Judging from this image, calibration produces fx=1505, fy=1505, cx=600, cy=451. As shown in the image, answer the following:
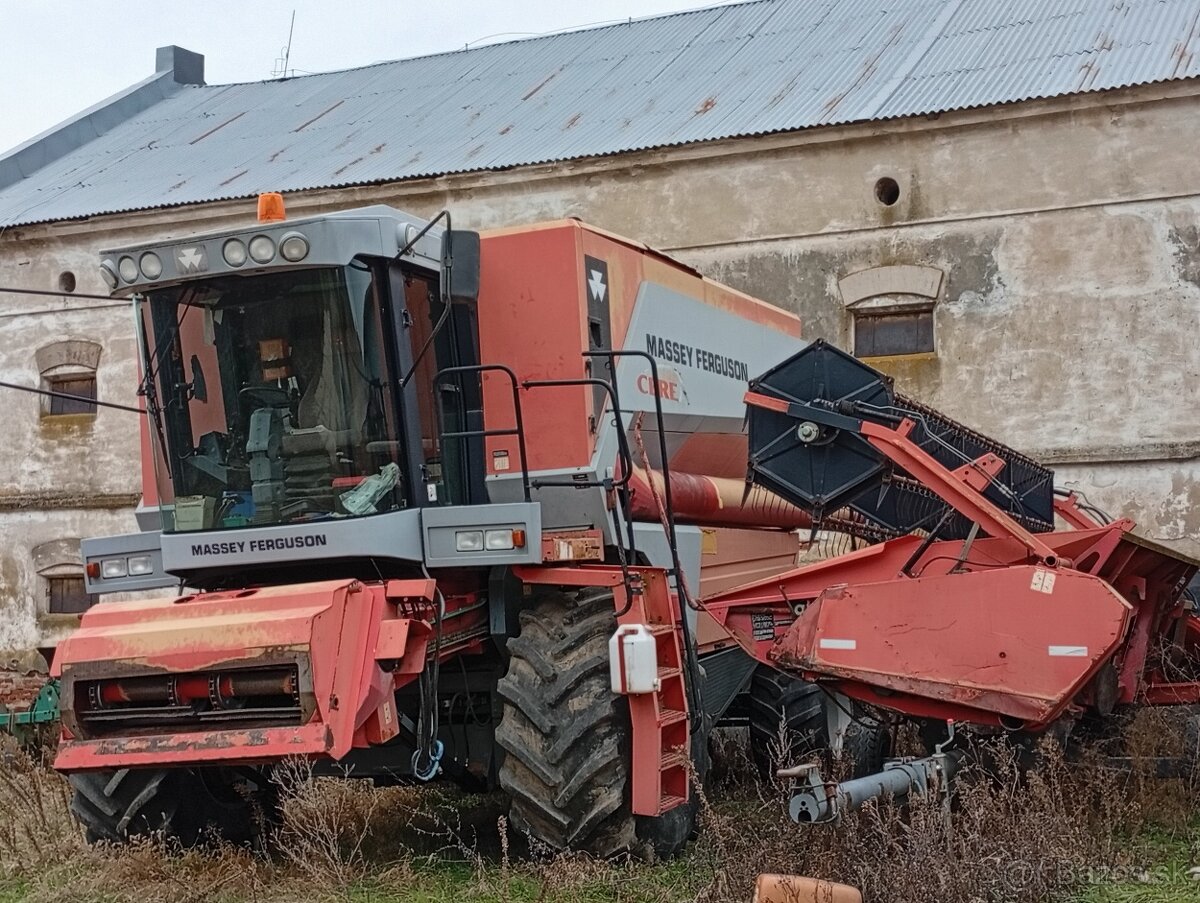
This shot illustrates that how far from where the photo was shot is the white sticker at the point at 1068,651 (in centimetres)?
671

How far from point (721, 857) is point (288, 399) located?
9.84ft

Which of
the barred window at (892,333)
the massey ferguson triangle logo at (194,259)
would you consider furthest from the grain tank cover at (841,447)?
the barred window at (892,333)

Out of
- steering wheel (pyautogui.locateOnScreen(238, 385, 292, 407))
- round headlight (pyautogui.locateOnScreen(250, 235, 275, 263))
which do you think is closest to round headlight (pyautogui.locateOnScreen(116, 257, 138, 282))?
round headlight (pyautogui.locateOnScreen(250, 235, 275, 263))

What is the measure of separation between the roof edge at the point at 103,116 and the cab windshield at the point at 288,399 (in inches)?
568

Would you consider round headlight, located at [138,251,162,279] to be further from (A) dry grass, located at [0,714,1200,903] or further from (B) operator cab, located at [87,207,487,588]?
(A) dry grass, located at [0,714,1200,903]

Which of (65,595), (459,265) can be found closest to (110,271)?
(459,265)

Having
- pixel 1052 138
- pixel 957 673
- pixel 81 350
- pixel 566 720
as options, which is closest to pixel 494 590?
pixel 566 720

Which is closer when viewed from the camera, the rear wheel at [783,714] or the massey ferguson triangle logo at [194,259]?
the massey ferguson triangle logo at [194,259]

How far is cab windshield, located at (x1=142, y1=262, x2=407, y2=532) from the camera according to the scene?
7.31 metres

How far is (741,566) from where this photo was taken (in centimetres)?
984

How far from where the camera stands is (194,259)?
7.35 meters

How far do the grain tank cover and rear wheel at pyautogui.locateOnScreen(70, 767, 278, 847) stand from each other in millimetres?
3279

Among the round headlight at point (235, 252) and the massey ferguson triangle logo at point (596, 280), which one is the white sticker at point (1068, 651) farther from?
the round headlight at point (235, 252)

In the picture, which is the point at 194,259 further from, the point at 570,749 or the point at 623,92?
the point at 623,92
